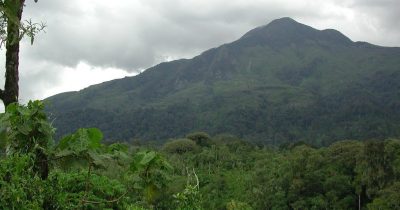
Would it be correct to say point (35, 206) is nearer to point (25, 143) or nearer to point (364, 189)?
point (25, 143)

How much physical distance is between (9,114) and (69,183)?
116cm

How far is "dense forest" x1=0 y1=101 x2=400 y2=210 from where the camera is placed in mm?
4316

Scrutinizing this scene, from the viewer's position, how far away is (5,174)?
3.99 meters

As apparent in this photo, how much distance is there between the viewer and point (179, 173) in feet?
268

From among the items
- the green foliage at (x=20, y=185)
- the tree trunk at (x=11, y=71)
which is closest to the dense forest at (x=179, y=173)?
the green foliage at (x=20, y=185)

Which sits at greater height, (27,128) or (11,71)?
(11,71)

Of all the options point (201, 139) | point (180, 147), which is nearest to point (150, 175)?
point (180, 147)

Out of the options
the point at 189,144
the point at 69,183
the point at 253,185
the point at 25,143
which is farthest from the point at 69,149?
the point at 189,144

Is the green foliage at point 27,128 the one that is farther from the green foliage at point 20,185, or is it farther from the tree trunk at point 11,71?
the tree trunk at point 11,71

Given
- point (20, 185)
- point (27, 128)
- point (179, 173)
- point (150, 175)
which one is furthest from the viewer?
point (179, 173)

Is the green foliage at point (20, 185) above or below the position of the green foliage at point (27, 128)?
below

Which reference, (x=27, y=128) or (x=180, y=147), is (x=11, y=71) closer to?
(x=27, y=128)

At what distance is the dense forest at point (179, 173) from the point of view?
4.32 meters

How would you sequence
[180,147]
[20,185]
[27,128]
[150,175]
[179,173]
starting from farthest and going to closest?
[180,147]
[179,173]
[150,175]
[27,128]
[20,185]
